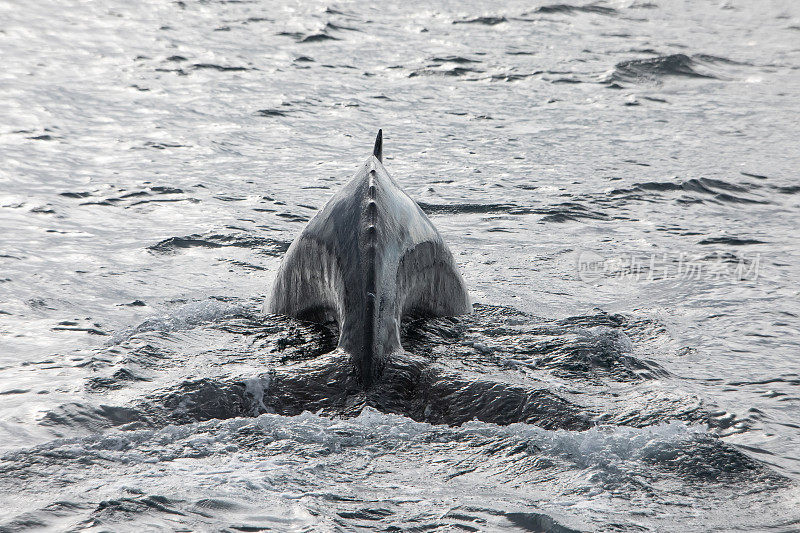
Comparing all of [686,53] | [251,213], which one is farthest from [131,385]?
[686,53]

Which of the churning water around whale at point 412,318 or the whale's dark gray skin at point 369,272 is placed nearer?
the churning water around whale at point 412,318

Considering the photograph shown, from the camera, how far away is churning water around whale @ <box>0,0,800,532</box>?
4.63m

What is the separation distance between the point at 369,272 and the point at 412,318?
2.94 feet

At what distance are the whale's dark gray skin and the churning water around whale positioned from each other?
0.61 ft

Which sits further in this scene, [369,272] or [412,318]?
[412,318]

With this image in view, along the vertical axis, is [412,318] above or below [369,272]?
below

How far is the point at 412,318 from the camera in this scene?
20.8 feet

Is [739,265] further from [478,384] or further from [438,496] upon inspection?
[438,496]

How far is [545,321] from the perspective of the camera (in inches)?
278

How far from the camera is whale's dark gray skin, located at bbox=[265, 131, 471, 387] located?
18.0 feet

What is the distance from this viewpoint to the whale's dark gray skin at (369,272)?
18.0 feet

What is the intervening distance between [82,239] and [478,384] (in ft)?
16.1

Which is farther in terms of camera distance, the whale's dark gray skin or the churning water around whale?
the whale's dark gray skin

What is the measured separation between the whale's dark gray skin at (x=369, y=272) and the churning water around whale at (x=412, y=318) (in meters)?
0.19
